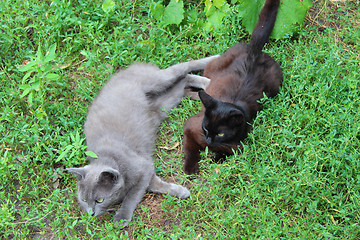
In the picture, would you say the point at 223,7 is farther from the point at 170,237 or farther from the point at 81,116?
the point at 170,237

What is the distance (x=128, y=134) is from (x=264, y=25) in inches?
77.8

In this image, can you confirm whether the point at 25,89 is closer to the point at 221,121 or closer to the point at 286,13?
the point at 221,121

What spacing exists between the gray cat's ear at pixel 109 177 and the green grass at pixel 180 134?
1.15ft

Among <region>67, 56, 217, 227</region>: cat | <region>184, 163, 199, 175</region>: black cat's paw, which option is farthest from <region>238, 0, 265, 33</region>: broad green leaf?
<region>184, 163, 199, 175</region>: black cat's paw

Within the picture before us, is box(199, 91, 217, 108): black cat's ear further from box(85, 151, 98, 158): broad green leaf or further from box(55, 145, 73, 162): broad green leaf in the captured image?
box(55, 145, 73, 162): broad green leaf

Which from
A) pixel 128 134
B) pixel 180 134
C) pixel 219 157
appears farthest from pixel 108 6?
pixel 219 157

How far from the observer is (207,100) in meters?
3.60

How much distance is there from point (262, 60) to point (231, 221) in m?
A: 1.76

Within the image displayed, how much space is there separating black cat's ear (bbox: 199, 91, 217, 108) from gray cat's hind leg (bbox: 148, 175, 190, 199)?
89 cm

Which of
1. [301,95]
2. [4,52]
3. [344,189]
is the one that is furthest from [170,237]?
[4,52]

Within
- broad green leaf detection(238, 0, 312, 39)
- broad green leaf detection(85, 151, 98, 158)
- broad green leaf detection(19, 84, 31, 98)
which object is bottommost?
broad green leaf detection(85, 151, 98, 158)

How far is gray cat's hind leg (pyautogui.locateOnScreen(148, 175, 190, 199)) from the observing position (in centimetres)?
381

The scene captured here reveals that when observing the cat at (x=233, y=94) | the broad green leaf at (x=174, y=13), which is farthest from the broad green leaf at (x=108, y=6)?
the cat at (x=233, y=94)

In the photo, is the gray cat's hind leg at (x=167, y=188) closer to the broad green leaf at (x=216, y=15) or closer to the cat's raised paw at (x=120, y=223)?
the cat's raised paw at (x=120, y=223)
